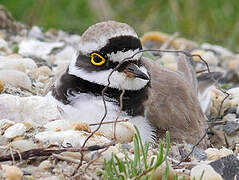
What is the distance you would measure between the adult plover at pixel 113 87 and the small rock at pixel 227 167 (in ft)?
2.79

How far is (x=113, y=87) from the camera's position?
4.09 meters

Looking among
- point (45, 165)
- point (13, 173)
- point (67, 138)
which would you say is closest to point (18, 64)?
point (67, 138)

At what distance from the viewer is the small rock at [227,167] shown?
133 inches

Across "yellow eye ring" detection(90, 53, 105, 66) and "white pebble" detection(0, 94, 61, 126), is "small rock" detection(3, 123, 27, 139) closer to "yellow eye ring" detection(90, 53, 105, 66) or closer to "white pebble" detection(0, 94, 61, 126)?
"white pebble" detection(0, 94, 61, 126)

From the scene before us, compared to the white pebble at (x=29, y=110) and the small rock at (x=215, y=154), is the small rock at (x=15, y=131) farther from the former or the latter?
the small rock at (x=215, y=154)

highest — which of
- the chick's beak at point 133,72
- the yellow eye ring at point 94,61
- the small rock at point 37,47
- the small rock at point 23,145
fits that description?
the small rock at point 37,47

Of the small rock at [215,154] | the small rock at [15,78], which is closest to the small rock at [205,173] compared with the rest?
the small rock at [215,154]

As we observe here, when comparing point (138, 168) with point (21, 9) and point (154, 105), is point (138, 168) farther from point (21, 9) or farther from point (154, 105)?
point (21, 9)

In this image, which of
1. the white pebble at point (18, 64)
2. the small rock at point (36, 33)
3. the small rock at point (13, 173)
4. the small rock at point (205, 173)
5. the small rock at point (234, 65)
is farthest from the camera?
the small rock at point (36, 33)

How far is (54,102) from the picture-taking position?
13.9 feet

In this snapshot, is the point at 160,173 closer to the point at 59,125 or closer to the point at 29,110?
the point at 59,125

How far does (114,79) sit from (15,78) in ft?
3.51

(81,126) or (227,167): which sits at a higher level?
(81,126)

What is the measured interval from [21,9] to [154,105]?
5.46m
